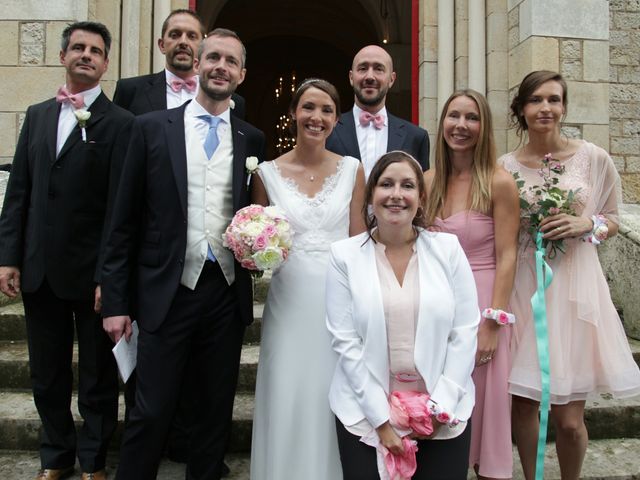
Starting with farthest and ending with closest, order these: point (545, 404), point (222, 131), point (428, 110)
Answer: point (428, 110) → point (222, 131) → point (545, 404)

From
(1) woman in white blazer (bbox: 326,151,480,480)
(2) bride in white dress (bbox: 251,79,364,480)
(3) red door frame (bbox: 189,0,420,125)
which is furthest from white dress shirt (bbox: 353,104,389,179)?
(3) red door frame (bbox: 189,0,420,125)

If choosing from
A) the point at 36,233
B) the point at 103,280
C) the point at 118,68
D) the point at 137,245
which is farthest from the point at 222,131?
the point at 118,68

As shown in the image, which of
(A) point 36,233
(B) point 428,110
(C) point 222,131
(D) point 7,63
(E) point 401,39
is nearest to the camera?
(C) point 222,131

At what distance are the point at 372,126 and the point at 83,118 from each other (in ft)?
5.47

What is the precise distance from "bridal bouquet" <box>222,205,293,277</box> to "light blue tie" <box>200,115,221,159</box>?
36cm

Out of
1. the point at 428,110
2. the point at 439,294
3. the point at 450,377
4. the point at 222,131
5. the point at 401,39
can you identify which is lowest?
the point at 450,377

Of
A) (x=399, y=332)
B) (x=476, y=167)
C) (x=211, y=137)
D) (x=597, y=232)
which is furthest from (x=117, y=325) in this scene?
(x=597, y=232)

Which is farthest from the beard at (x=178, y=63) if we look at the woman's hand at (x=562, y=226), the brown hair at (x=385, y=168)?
the woman's hand at (x=562, y=226)

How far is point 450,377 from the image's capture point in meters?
2.35

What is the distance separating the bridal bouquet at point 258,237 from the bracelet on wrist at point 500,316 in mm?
909

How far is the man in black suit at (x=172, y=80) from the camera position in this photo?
351 cm

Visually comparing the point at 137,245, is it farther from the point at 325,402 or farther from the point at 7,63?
the point at 7,63

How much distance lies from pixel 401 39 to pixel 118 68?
5.34 meters

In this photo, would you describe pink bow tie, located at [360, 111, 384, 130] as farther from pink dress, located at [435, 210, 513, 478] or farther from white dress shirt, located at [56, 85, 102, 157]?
white dress shirt, located at [56, 85, 102, 157]
